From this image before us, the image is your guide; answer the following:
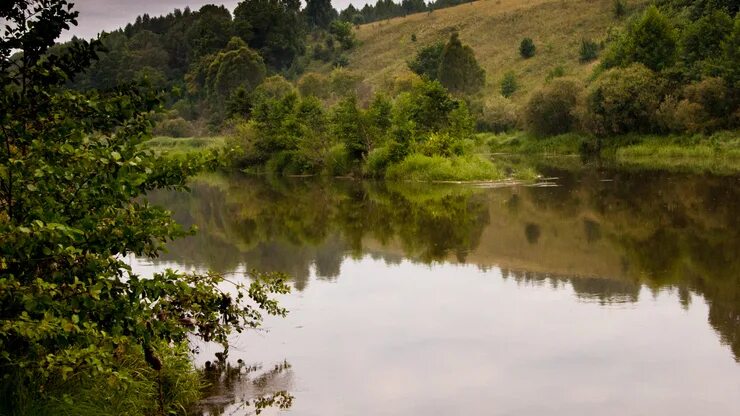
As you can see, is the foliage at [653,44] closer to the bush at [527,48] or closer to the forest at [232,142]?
the forest at [232,142]

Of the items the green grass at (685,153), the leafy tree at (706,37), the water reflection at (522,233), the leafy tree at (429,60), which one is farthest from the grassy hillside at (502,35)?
the water reflection at (522,233)

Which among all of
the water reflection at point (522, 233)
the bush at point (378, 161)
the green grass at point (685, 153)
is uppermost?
the bush at point (378, 161)

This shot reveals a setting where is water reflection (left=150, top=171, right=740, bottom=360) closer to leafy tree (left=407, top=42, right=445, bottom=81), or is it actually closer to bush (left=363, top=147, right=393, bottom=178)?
bush (left=363, top=147, right=393, bottom=178)

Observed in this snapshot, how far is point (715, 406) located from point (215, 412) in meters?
5.45

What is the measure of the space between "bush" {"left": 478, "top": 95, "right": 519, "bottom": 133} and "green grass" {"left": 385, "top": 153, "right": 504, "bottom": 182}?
114ft

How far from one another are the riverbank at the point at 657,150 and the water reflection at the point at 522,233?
851 centimetres

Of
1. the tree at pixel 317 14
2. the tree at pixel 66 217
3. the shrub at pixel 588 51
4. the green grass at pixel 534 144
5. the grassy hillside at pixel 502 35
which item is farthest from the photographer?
the tree at pixel 317 14

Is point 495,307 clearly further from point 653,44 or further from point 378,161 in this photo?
point 653,44

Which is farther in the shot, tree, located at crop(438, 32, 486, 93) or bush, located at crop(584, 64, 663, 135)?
tree, located at crop(438, 32, 486, 93)

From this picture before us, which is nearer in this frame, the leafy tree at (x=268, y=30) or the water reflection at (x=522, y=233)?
the water reflection at (x=522, y=233)

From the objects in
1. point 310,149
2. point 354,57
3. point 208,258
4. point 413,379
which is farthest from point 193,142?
point 413,379

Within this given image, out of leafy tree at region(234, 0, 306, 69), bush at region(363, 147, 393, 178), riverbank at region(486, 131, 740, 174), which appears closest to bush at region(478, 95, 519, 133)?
riverbank at region(486, 131, 740, 174)

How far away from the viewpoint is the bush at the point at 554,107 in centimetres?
6022

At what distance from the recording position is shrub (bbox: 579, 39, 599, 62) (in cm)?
8600
